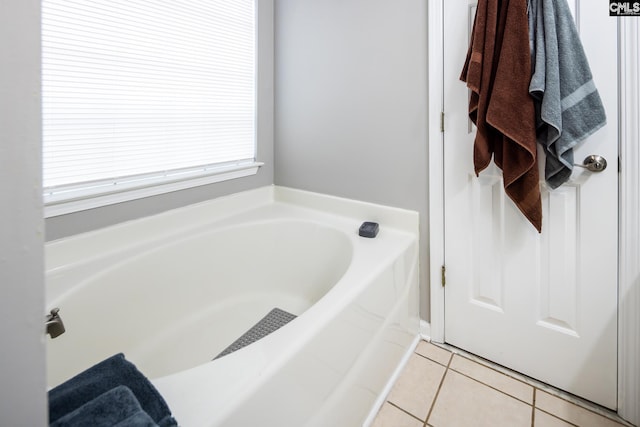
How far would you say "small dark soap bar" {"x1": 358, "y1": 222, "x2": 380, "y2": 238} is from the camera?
151cm

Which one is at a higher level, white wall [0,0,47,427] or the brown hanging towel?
the brown hanging towel

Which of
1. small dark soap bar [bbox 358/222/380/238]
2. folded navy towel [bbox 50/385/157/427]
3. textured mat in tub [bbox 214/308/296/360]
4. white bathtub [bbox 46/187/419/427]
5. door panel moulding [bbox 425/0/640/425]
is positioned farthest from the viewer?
small dark soap bar [bbox 358/222/380/238]

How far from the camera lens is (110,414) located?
1.61ft

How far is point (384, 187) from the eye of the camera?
5.30ft

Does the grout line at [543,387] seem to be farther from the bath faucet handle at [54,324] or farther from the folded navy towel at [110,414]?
the bath faucet handle at [54,324]

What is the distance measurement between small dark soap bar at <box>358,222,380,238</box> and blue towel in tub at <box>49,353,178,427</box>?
1.10 meters

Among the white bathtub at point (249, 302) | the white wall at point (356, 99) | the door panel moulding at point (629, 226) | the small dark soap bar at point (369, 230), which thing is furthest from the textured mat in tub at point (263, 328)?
the door panel moulding at point (629, 226)

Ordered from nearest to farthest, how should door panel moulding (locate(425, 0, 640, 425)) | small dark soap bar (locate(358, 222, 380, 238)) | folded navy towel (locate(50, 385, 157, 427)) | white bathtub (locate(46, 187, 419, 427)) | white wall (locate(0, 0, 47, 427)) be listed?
white wall (locate(0, 0, 47, 427))
folded navy towel (locate(50, 385, 157, 427))
white bathtub (locate(46, 187, 419, 427))
door panel moulding (locate(425, 0, 640, 425))
small dark soap bar (locate(358, 222, 380, 238))

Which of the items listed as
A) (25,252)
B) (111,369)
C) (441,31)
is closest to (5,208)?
(25,252)

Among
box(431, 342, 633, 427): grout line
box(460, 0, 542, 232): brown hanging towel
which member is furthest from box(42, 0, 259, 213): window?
box(431, 342, 633, 427): grout line

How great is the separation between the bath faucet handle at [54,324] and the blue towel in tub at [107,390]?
1.48 ft

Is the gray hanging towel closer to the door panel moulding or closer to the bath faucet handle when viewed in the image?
the door panel moulding

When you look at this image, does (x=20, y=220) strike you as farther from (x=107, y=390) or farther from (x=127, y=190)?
(x=127, y=190)

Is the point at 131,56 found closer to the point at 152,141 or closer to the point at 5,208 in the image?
the point at 152,141
